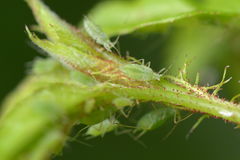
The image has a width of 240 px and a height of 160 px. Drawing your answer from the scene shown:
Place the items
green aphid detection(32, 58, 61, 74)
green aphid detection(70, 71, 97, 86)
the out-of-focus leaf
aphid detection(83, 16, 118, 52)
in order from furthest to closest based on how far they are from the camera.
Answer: the out-of-focus leaf → green aphid detection(32, 58, 61, 74) → aphid detection(83, 16, 118, 52) → green aphid detection(70, 71, 97, 86)

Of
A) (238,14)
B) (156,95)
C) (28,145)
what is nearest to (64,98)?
(28,145)

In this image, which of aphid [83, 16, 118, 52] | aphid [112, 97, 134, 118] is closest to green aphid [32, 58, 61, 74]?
aphid [83, 16, 118, 52]

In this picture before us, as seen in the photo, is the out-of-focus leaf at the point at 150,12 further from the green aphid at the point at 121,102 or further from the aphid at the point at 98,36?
the green aphid at the point at 121,102

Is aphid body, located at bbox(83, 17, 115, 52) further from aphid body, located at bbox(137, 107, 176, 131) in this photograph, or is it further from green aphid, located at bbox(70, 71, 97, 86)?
aphid body, located at bbox(137, 107, 176, 131)

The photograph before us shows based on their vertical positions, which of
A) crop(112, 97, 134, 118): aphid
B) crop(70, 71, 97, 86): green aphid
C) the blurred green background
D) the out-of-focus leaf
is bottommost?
the blurred green background

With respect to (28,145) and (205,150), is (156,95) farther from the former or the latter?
(205,150)

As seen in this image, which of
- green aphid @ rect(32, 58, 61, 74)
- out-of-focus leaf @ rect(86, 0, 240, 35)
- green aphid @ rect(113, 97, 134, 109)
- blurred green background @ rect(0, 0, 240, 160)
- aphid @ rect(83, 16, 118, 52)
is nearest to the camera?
green aphid @ rect(113, 97, 134, 109)
